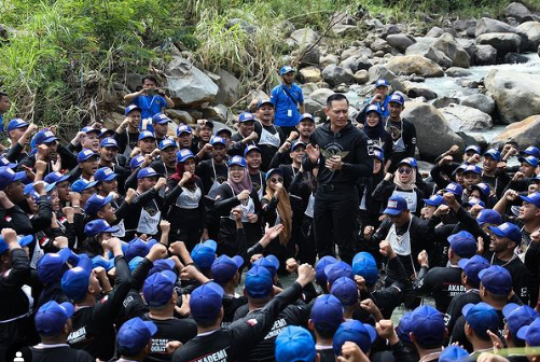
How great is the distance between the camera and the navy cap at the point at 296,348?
435cm

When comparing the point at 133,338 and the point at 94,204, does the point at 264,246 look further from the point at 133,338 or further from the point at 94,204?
the point at 133,338

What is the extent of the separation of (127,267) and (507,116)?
14.3 meters

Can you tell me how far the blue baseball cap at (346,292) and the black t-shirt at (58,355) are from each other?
5.68 feet

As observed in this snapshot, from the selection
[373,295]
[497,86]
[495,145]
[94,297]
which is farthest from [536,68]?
[94,297]

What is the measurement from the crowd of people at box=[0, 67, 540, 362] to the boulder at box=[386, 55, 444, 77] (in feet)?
33.6

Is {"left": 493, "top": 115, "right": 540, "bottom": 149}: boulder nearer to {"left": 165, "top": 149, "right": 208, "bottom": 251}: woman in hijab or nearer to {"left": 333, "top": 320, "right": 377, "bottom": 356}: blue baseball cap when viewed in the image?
{"left": 165, "top": 149, "right": 208, "bottom": 251}: woman in hijab

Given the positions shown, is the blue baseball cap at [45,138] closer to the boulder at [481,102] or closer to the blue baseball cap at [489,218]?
Result: the blue baseball cap at [489,218]

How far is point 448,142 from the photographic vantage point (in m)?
15.2

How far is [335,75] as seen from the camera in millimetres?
21266

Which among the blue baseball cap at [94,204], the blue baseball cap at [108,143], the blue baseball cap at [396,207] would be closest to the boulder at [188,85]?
the blue baseball cap at [108,143]

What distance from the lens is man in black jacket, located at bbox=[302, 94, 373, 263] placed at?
26.5 ft

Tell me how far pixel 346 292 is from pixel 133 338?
5.08 feet

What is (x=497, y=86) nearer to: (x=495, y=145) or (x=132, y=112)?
(x=495, y=145)

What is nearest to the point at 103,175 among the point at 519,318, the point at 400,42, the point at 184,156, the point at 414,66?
the point at 184,156
